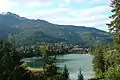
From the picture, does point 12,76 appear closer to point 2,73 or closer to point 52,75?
point 2,73

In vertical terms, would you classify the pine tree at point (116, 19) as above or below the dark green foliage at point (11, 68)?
above

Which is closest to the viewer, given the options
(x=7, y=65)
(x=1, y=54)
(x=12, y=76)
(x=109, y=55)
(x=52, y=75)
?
(x=109, y=55)

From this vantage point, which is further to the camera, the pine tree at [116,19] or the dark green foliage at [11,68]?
the dark green foliage at [11,68]

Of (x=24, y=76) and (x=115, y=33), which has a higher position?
(x=115, y=33)

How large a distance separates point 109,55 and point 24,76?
2747cm

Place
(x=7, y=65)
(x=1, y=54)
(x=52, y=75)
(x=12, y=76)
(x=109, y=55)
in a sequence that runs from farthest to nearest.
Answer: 1. (x=52, y=75)
2. (x=1, y=54)
3. (x=7, y=65)
4. (x=12, y=76)
5. (x=109, y=55)

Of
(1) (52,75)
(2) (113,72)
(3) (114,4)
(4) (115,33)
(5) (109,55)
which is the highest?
(3) (114,4)

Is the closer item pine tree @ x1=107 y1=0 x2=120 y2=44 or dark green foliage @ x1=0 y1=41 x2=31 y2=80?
pine tree @ x1=107 y1=0 x2=120 y2=44

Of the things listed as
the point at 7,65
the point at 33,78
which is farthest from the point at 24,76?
the point at 33,78

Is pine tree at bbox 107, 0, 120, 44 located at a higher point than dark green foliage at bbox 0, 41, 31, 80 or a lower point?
higher

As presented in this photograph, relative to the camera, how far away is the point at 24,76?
174ft

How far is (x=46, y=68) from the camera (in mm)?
68125

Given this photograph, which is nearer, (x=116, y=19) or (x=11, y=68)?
(x=116, y=19)

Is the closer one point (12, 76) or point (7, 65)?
point (12, 76)
